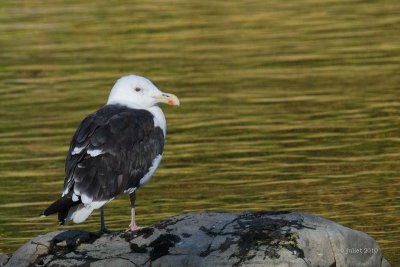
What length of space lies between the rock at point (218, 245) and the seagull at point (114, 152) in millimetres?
305

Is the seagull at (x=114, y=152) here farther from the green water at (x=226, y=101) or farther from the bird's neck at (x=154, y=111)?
the green water at (x=226, y=101)

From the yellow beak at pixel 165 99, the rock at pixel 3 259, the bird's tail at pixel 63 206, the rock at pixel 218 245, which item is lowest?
the rock at pixel 3 259

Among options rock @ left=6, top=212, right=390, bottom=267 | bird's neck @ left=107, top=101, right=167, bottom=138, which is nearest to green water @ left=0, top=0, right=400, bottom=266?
rock @ left=6, top=212, right=390, bottom=267

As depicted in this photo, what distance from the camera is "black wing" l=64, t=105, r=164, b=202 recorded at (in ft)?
41.5

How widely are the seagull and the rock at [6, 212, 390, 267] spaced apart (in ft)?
1.00

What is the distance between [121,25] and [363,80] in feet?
34.2

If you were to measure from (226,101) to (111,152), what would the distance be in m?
11.0

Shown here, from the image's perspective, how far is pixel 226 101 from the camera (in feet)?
78.3

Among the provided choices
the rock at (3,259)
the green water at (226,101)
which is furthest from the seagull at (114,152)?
the green water at (226,101)

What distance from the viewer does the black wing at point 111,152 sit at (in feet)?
41.5

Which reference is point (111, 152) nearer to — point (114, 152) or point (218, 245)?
point (114, 152)

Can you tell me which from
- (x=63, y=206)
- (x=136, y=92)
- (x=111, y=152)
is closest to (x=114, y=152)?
(x=111, y=152)

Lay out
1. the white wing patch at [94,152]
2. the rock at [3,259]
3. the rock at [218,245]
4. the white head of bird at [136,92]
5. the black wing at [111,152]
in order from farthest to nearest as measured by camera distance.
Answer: the white head of bird at [136,92], the rock at [3,259], the white wing patch at [94,152], the black wing at [111,152], the rock at [218,245]

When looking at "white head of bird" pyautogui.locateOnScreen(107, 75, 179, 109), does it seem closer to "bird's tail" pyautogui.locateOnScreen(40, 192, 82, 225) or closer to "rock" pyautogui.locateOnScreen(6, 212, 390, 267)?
"rock" pyautogui.locateOnScreen(6, 212, 390, 267)
